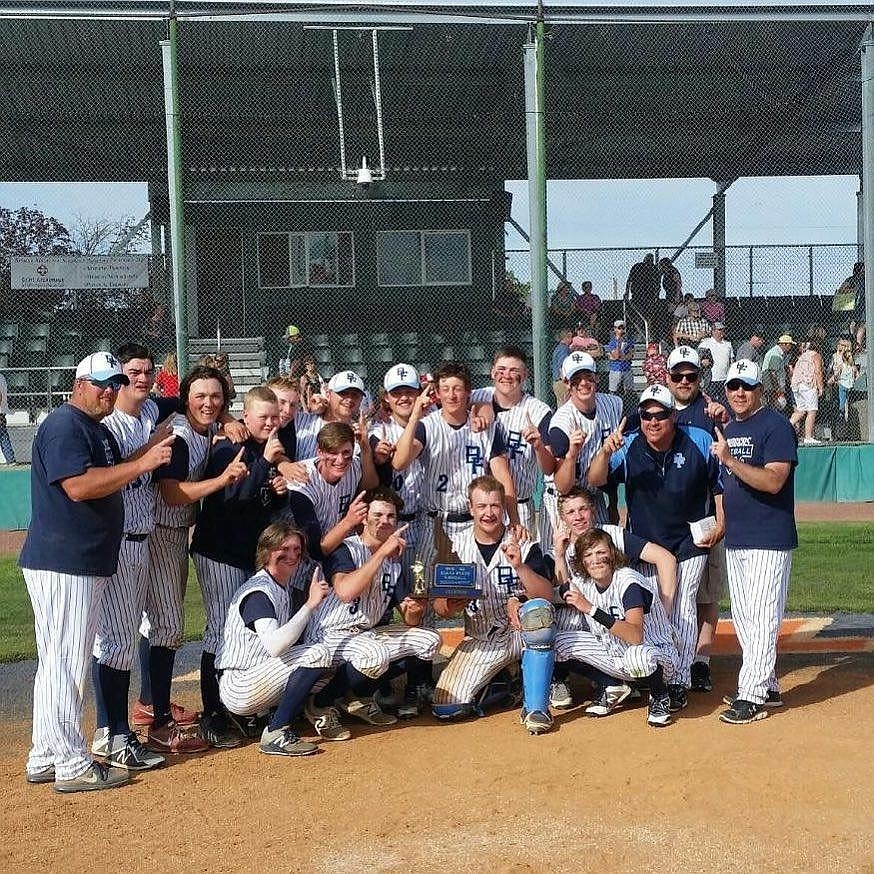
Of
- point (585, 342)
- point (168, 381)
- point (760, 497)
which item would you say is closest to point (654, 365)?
point (585, 342)

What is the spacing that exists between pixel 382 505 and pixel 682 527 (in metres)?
1.67

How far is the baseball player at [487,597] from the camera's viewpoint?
6371mm

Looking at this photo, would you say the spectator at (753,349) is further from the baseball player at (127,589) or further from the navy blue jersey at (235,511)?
the baseball player at (127,589)

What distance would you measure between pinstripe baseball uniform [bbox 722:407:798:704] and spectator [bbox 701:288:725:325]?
32.7 ft

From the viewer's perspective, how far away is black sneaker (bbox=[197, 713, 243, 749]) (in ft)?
20.0

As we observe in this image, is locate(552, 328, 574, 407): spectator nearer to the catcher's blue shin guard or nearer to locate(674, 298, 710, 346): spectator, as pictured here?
locate(674, 298, 710, 346): spectator

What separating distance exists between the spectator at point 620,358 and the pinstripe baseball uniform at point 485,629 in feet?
32.9

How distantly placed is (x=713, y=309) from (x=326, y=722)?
1157 centimetres

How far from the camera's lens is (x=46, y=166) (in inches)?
824

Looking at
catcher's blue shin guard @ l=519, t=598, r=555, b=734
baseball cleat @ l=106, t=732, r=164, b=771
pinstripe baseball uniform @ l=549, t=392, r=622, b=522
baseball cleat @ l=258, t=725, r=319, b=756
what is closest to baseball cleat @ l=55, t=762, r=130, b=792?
baseball cleat @ l=106, t=732, r=164, b=771

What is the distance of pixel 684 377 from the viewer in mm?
6789

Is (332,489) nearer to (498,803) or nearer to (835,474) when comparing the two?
(498,803)

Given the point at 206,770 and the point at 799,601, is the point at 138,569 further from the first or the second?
the point at 799,601

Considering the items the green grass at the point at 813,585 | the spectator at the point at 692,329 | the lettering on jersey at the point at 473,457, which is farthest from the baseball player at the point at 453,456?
the spectator at the point at 692,329
